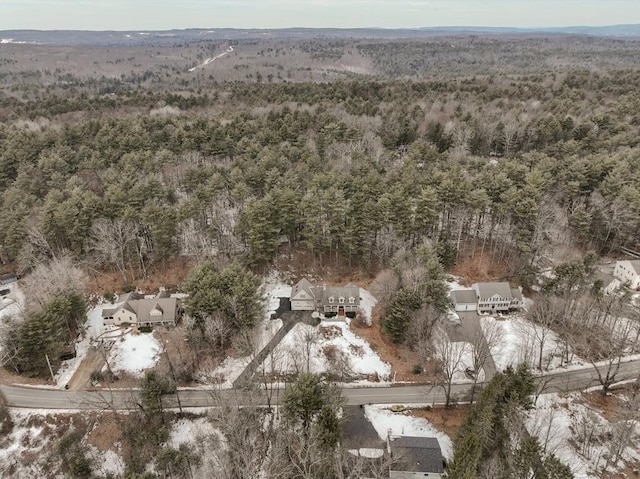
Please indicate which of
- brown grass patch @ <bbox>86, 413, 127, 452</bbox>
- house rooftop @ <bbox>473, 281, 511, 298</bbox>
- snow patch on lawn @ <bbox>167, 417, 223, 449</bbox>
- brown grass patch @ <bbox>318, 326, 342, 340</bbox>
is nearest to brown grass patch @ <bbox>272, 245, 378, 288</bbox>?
brown grass patch @ <bbox>318, 326, 342, 340</bbox>

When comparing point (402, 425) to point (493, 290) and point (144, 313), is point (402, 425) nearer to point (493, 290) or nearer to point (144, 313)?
point (493, 290)

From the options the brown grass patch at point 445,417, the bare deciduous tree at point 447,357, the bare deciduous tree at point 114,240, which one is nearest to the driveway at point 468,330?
the bare deciduous tree at point 447,357

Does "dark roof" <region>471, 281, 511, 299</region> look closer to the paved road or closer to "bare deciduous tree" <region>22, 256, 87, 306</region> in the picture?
the paved road

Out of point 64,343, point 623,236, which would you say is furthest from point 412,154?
point 64,343

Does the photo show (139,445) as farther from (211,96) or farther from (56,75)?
(56,75)

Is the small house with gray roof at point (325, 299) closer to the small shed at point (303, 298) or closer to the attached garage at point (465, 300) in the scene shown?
the small shed at point (303, 298)

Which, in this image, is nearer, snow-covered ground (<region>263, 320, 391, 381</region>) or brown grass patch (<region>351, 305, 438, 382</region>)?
brown grass patch (<region>351, 305, 438, 382</region>)
